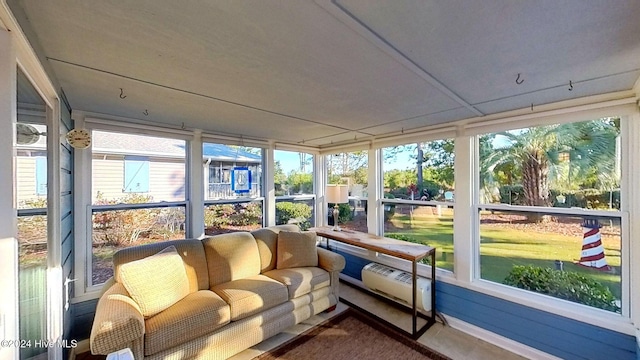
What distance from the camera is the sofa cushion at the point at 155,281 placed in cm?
185

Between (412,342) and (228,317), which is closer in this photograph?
(228,317)

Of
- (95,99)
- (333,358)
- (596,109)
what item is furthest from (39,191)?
(596,109)

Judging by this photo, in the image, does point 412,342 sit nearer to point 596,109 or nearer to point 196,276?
point 196,276

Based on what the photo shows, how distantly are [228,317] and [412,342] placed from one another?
5.63ft

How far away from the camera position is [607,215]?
1970 mm

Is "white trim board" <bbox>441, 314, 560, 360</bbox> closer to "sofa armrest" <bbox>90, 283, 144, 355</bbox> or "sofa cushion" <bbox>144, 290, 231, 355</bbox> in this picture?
"sofa cushion" <bbox>144, 290, 231, 355</bbox>

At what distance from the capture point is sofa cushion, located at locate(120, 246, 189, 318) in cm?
185

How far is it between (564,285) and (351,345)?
1.97 m

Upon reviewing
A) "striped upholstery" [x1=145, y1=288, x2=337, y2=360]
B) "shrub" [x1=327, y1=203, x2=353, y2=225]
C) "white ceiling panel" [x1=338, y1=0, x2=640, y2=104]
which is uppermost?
"white ceiling panel" [x1=338, y1=0, x2=640, y2=104]

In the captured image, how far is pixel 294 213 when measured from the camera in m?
4.21

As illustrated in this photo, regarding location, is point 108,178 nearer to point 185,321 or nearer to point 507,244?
point 185,321

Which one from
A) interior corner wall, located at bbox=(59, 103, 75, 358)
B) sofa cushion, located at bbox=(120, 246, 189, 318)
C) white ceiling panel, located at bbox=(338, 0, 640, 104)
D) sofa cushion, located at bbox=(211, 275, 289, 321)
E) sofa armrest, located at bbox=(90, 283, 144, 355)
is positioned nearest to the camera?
white ceiling panel, located at bbox=(338, 0, 640, 104)

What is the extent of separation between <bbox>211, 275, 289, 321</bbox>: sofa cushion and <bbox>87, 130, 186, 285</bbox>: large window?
3.70 feet

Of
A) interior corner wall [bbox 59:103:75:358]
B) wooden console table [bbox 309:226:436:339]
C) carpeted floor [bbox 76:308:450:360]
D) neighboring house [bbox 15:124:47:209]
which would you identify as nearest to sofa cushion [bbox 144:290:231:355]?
carpeted floor [bbox 76:308:450:360]
